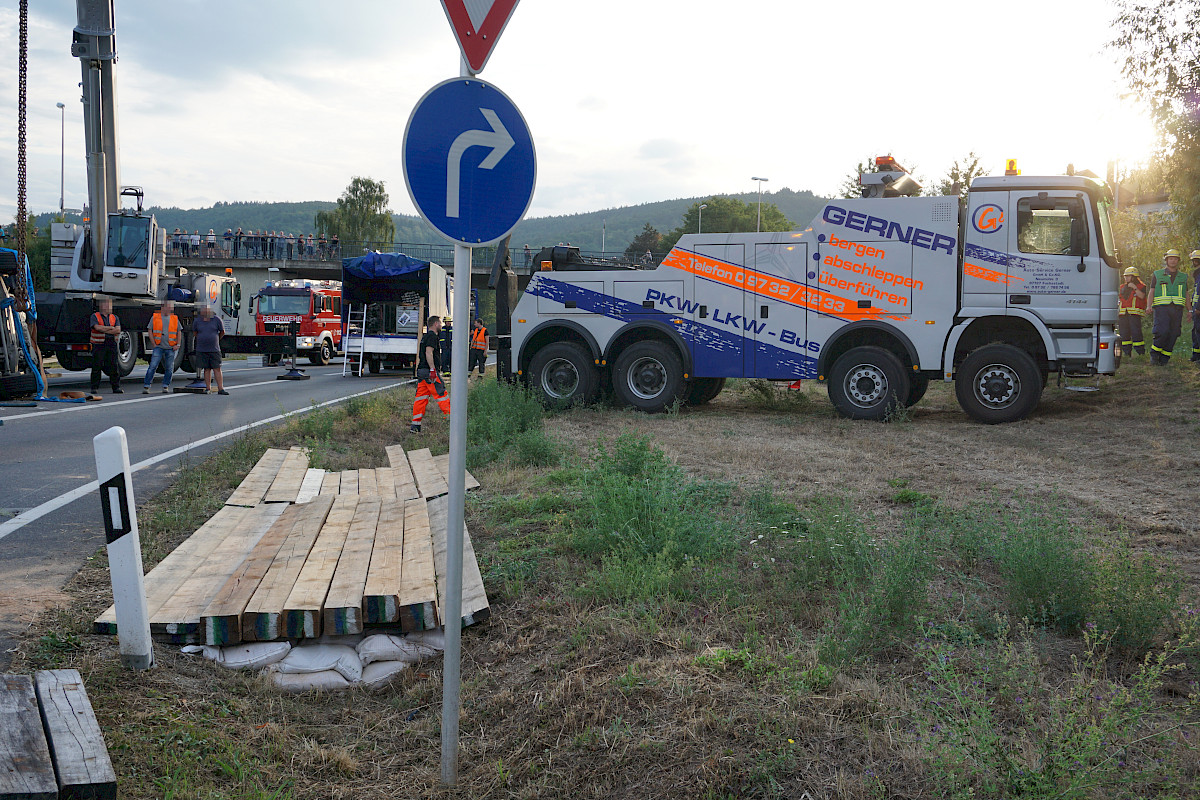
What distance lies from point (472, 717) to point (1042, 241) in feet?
33.1

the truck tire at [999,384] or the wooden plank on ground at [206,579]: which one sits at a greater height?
the truck tire at [999,384]

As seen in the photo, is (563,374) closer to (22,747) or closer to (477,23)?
(477,23)

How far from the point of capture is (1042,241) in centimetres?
1103

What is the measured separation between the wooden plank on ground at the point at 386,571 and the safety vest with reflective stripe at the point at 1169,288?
14122 millimetres

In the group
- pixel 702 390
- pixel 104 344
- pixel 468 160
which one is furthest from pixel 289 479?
pixel 104 344

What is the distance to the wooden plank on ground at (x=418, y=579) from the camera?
4.34 m

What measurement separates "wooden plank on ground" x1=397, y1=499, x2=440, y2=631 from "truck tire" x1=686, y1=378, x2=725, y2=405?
837 centimetres

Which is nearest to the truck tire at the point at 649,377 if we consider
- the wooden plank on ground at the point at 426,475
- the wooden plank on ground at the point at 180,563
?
the wooden plank on ground at the point at 426,475

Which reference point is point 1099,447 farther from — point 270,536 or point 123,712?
point 123,712

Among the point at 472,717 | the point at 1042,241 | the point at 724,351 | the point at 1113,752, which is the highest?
the point at 1042,241

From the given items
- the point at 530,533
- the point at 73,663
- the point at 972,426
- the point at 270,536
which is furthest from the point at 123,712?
the point at 972,426

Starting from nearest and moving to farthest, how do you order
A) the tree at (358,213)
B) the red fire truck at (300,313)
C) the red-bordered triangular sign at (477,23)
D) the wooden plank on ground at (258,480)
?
the red-bordered triangular sign at (477,23), the wooden plank on ground at (258,480), the red fire truck at (300,313), the tree at (358,213)

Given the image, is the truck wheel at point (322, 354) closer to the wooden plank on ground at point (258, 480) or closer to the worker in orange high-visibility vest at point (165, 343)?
the worker in orange high-visibility vest at point (165, 343)

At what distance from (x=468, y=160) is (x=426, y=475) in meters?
4.86
